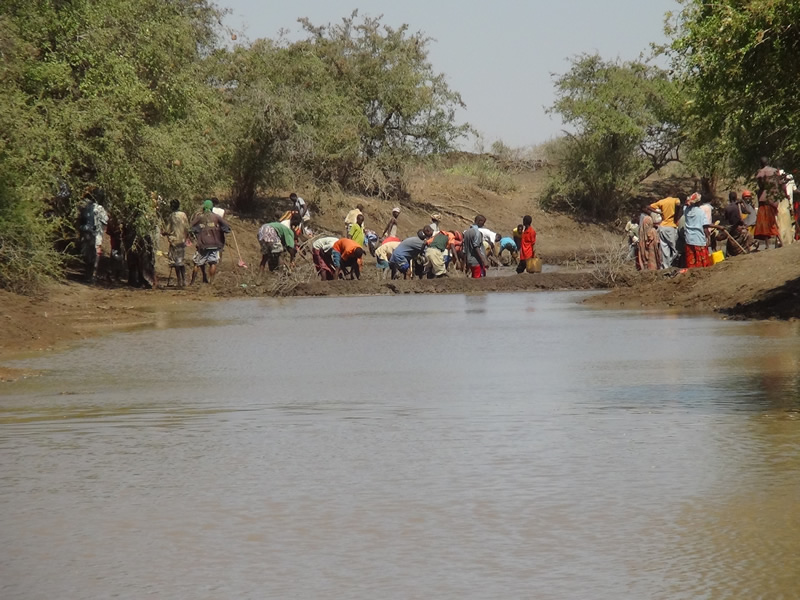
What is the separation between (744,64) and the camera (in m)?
17.5

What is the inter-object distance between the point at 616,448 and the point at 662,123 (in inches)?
2083

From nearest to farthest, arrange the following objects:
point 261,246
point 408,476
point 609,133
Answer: point 408,476 → point 261,246 → point 609,133

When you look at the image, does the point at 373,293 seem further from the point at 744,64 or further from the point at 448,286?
the point at 744,64

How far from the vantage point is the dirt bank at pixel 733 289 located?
20516 mm

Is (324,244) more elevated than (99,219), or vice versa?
(99,219)

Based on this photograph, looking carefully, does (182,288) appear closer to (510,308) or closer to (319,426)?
(510,308)

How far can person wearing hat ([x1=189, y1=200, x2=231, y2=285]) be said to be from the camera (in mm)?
30188

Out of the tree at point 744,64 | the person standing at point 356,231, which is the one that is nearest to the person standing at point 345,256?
the person standing at point 356,231

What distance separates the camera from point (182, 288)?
30094mm

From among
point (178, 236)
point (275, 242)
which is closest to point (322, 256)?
point (275, 242)

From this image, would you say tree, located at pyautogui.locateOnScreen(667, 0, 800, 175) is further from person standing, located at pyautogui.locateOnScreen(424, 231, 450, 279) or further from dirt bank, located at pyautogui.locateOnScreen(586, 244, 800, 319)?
person standing, located at pyautogui.locateOnScreen(424, 231, 450, 279)

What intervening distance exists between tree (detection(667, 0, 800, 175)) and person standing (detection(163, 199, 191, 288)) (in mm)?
13197

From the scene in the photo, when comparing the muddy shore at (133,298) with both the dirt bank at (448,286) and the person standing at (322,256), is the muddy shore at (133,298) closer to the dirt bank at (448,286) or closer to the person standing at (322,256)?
the dirt bank at (448,286)

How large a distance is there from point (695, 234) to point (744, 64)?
10.2m
